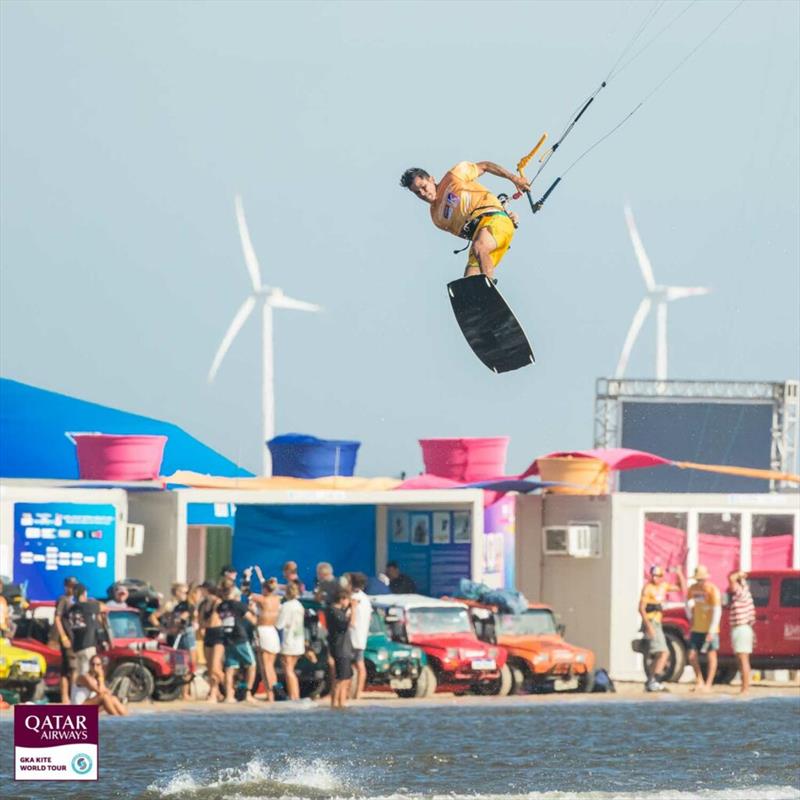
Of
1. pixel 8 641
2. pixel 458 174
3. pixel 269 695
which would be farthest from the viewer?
pixel 269 695

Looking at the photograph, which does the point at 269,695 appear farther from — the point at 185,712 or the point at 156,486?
the point at 156,486

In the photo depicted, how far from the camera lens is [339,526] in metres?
42.7

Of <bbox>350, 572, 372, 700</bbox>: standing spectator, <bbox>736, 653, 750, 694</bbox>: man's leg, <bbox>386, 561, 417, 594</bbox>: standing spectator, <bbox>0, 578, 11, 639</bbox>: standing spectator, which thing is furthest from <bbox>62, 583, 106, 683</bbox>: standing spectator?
<bbox>736, 653, 750, 694</bbox>: man's leg

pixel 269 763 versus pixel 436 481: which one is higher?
pixel 436 481

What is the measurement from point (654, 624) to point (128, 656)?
843 cm

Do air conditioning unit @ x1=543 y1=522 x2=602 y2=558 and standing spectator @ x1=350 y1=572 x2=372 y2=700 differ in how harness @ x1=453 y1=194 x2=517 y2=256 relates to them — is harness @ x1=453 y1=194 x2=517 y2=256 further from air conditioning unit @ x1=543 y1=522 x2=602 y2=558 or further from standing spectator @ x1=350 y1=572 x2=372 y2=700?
air conditioning unit @ x1=543 y1=522 x2=602 y2=558

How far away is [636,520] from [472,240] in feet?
66.7

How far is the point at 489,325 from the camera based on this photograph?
1947cm

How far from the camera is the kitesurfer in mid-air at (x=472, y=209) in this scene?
746 inches

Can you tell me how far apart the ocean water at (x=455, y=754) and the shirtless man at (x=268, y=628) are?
2.17 ft

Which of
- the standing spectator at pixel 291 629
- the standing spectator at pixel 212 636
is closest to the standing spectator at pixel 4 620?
the standing spectator at pixel 212 636

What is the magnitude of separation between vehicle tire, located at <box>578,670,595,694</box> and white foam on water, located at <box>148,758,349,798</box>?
8.14 metres

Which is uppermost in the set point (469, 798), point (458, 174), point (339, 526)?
point (458, 174)

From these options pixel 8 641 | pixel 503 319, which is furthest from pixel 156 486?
pixel 503 319
